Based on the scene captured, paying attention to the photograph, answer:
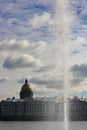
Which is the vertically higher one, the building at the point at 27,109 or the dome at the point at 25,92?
the dome at the point at 25,92

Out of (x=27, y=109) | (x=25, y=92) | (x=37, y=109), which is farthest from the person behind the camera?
(x=25, y=92)

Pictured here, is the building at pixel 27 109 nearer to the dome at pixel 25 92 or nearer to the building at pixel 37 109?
the building at pixel 37 109

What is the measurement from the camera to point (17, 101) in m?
133

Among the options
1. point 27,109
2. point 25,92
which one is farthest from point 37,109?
point 25,92

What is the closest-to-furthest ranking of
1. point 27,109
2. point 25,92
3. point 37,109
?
point 37,109
point 27,109
point 25,92

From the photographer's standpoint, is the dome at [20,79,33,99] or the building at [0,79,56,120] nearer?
the building at [0,79,56,120]

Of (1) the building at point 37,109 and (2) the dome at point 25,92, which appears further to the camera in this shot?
(2) the dome at point 25,92

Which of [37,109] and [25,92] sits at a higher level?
[25,92]

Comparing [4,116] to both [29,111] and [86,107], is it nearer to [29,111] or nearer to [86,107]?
[29,111]

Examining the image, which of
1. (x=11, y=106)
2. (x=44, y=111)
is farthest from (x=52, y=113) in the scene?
(x=11, y=106)

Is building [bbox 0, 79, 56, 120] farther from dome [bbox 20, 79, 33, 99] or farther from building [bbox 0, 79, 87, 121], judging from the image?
dome [bbox 20, 79, 33, 99]

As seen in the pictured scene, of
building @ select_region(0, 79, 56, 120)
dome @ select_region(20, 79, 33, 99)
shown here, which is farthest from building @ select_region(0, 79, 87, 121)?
dome @ select_region(20, 79, 33, 99)

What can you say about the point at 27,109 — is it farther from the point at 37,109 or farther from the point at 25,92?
the point at 25,92

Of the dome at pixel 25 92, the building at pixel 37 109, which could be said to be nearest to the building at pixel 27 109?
the building at pixel 37 109
